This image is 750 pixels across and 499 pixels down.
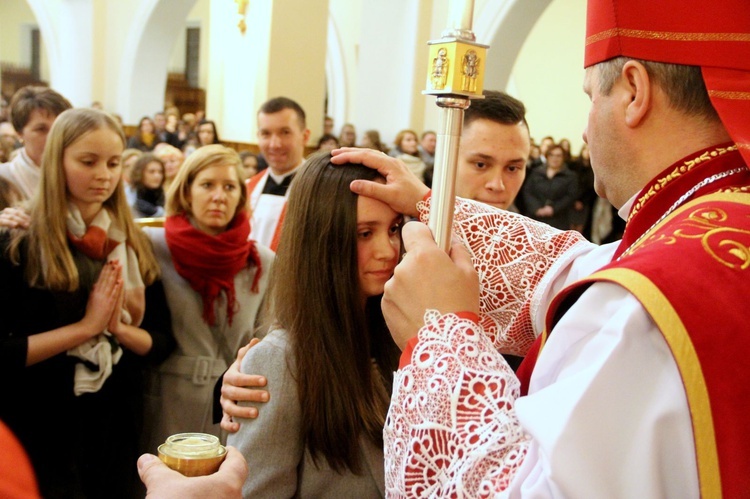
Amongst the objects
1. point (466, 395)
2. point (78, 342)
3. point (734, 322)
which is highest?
point (734, 322)

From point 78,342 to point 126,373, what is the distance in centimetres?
28

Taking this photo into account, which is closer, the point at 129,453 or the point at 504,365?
the point at 504,365

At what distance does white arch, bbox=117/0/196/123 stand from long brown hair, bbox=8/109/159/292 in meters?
9.30

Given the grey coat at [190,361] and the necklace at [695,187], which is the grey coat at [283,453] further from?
the grey coat at [190,361]

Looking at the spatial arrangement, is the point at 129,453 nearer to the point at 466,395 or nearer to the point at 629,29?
the point at 466,395

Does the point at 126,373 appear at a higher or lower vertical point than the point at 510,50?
lower

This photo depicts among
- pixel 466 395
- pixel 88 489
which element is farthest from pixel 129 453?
pixel 466 395

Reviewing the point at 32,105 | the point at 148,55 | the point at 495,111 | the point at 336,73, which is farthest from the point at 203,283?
the point at 336,73

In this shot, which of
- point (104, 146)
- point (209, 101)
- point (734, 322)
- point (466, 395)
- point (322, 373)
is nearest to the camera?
point (734, 322)

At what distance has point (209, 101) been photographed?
354 inches

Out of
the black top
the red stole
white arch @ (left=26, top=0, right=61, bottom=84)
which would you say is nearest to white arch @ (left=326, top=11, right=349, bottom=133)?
white arch @ (left=26, top=0, right=61, bottom=84)

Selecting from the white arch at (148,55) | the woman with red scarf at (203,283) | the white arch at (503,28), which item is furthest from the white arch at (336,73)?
the woman with red scarf at (203,283)

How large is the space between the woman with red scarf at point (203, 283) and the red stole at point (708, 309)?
2.02m

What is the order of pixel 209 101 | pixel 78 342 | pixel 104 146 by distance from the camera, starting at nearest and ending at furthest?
1. pixel 78 342
2. pixel 104 146
3. pixel 209 101
